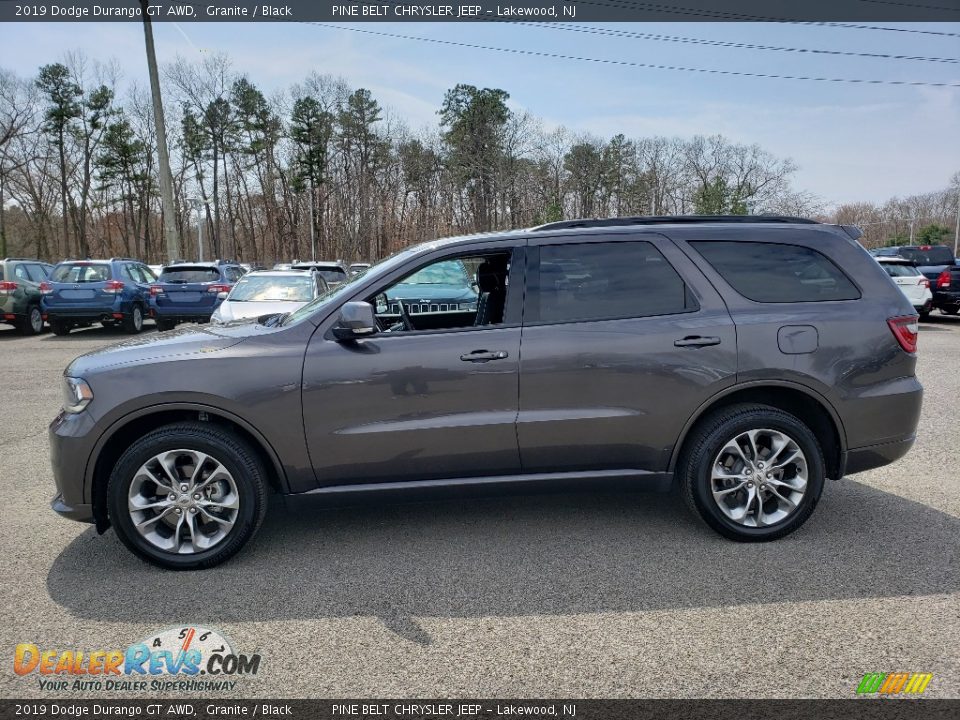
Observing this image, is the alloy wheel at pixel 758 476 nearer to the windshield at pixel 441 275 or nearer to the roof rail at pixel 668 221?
the roof rail at pixel 668 221

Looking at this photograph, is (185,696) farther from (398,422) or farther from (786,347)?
(786,347)

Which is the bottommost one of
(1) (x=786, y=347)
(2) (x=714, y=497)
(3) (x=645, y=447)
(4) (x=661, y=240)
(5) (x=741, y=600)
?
(5) (x=741, y=600)

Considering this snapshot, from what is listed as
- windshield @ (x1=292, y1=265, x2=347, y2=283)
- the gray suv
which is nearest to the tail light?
the gray suv

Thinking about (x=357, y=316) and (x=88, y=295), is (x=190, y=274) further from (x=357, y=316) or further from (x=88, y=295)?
(x=357, y=316)

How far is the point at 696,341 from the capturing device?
12.5 feet

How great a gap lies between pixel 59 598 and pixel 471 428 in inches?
88.7

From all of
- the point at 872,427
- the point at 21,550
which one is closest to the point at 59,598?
the point at 21,550

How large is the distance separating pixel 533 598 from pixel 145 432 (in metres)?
2.32

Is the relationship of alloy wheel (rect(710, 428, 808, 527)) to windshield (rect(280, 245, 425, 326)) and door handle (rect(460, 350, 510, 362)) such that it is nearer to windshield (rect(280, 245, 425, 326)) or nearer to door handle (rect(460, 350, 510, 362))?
door handle (rect(460, 350, 510, 362))

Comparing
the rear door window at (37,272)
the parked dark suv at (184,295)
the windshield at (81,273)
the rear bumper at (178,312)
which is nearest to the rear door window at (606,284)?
the parked dark suv at (184,295)

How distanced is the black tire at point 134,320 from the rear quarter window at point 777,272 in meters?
15.0

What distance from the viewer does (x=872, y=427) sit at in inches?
156

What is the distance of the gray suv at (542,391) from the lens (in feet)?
11.7

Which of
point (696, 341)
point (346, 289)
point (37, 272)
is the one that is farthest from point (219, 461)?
point (37, 272)
